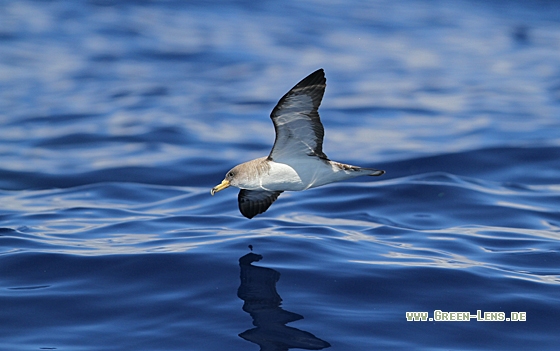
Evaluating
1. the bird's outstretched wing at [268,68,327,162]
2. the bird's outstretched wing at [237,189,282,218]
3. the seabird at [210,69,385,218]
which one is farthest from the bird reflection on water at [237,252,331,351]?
the bird's outstretched wing at [268,68,327,162]

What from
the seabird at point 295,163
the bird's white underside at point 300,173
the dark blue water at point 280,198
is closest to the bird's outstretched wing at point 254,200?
the dark blue water at point 280,198

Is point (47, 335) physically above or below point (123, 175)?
below

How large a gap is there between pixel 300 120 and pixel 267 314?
2.26 metres

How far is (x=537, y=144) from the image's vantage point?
17516 mm

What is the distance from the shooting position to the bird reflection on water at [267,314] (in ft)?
24.3

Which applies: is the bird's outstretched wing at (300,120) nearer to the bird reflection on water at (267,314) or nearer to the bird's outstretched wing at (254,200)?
the bird's outstretched wing at (254,200)

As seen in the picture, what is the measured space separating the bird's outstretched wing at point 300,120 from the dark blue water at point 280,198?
71.3 inches

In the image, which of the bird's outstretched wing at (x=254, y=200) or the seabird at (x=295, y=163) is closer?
the seabird at (x=295, y=163)

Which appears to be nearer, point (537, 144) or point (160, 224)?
point (160, 224)

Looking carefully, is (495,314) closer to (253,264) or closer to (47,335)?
(253,264)

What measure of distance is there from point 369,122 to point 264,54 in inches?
429

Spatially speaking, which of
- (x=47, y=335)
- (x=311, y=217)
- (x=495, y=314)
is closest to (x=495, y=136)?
(x=311, y=217)

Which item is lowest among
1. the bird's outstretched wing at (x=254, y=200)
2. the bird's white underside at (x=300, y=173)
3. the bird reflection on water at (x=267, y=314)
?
the bird reflection on water at (x=267, y=314)

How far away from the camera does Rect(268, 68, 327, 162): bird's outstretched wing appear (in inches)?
283
